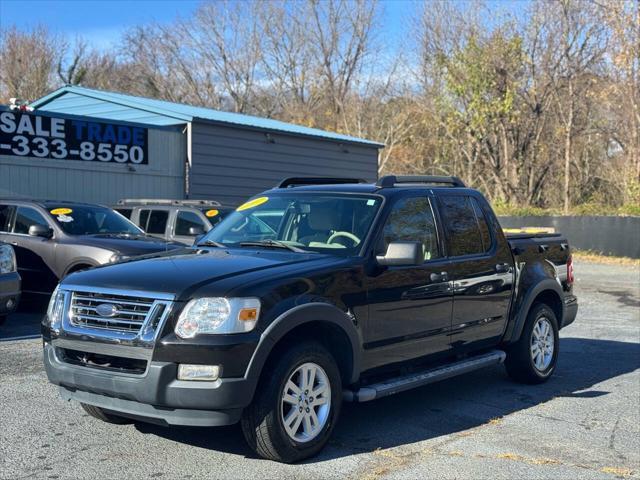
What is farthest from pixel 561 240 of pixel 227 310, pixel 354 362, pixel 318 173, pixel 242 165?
pixel 318 173

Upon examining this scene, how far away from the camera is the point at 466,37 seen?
105 ft

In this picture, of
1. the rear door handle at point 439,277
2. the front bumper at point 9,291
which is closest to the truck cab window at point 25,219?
the front bumper at point 9,291

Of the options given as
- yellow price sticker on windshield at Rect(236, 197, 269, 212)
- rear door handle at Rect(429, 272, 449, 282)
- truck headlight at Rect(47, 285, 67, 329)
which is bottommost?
truck headlight at Rect(47, 285, 67, 329)

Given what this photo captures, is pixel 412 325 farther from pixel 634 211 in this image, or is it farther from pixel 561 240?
pixel 634 211

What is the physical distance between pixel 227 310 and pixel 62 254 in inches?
253

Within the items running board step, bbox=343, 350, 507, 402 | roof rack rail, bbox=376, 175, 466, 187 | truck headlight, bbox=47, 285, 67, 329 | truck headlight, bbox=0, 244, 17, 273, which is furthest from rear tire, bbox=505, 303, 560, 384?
truck headlight, bbox=0, 244, 17, 273

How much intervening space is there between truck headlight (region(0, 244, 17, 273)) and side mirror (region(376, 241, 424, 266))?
5.00 meters

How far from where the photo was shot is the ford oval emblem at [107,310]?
4656 mm

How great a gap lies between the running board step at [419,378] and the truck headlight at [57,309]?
78.7 inches

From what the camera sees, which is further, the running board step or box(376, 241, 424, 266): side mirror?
box(376, 241, 424, 266): side mirror

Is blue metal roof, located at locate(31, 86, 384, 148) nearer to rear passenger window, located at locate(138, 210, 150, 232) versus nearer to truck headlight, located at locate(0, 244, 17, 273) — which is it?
rear passenger window, located at locate(138, 210, 150, 232)

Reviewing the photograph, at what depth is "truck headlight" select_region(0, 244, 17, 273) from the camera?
848 cm

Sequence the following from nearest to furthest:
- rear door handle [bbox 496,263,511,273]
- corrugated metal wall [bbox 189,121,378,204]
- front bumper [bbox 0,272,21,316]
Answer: rear door handle [bbox 496,263,511,273]
front bumper [bbox 0,272,21,316]
corrugated metal wall [bbox 189,121,378,204]

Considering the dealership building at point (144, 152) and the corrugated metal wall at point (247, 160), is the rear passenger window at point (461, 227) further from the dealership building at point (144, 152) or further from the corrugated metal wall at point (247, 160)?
the corrugated metal wall at point (247, 160)
